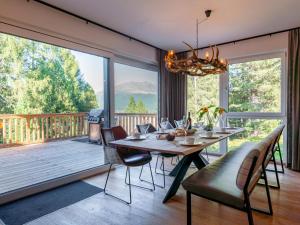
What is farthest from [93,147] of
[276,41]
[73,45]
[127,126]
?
[276,41]

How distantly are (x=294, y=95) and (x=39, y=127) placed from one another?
4.90 meters

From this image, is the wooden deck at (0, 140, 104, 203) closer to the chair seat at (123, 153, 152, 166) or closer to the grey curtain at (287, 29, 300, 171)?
the chair seat at (123, 153, 152, 166)

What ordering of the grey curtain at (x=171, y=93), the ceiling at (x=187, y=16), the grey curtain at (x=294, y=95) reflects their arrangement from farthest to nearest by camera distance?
the grey curtain at (x=171, y=93)
the grey curtain at (x=294, y=95)
the ceiling at (x=187, y=16)

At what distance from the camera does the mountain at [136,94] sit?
4.02m

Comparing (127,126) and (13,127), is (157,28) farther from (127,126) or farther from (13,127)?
(13,127)

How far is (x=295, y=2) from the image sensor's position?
2645 millimetres

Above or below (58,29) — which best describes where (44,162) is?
below

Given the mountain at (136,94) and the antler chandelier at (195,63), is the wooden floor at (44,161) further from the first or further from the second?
the antler chandelier at (195,63)

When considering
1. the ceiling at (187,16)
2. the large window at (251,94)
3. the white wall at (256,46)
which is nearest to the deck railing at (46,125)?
the large window at (251,94)

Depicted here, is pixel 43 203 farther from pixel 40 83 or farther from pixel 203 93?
pixel 203 93

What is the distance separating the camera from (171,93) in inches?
196

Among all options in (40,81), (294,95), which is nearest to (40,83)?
(40,81)

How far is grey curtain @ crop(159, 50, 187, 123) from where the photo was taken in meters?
4.80

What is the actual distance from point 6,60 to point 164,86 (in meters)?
2.97
